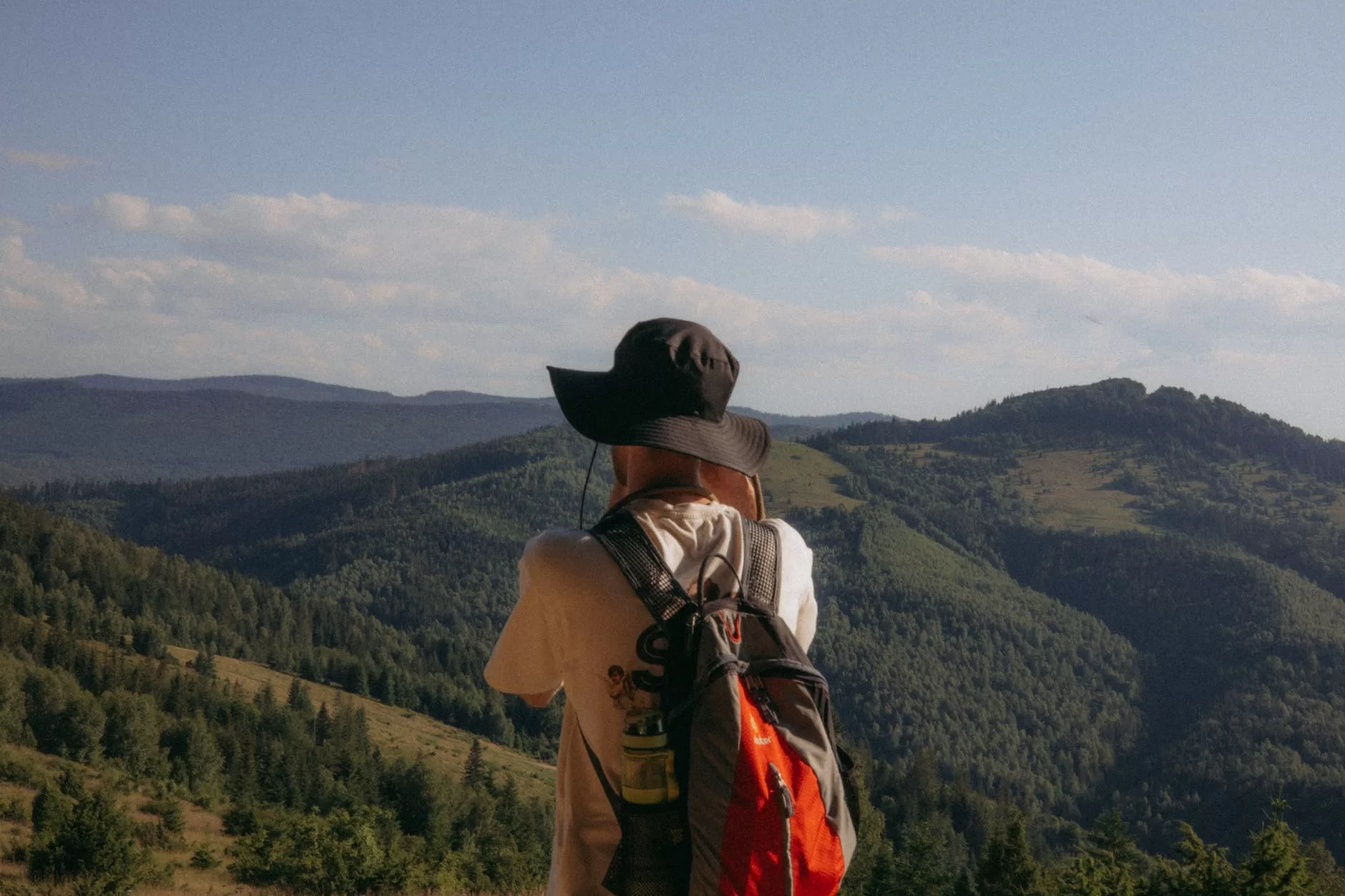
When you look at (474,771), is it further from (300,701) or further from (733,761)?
(733,761)

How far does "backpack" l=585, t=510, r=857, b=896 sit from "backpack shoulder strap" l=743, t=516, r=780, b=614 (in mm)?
31

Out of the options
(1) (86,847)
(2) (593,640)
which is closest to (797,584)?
(2) (593,640)

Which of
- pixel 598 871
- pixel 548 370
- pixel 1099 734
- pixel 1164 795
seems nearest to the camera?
pixel 598 871

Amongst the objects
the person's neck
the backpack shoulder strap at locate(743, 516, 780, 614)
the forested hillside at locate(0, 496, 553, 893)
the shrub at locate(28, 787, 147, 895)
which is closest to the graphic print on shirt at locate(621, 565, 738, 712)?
the backpack shoulder strap at locate(743, 516, 780, 614)

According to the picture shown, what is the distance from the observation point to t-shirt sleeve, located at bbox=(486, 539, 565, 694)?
307cm

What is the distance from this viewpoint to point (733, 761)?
2.82 m

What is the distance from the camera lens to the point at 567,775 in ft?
10.5

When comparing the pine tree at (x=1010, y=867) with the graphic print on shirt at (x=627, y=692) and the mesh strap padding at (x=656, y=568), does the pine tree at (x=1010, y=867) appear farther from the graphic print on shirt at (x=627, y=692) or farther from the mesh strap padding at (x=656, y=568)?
the graphic print on shirt at (x=627, y=692)

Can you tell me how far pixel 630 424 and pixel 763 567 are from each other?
58cm

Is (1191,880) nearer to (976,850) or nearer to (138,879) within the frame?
(138,879)

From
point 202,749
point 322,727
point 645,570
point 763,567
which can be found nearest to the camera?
point 645,570

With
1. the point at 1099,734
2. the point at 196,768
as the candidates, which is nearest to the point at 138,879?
the point at 196,768

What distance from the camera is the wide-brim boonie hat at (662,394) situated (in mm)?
3227

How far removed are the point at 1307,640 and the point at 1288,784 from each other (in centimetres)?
7024
